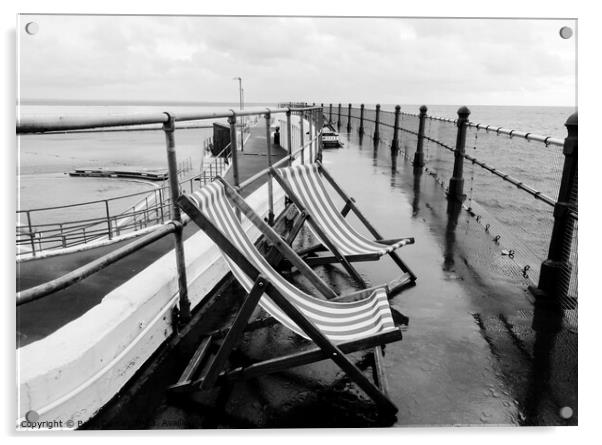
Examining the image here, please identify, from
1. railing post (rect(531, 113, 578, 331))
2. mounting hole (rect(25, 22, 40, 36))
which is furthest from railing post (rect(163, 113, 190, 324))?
railing post (rect(531, 113, 578, 331))

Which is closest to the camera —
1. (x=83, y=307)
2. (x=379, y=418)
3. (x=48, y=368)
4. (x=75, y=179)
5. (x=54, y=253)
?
(x=48, y=368)

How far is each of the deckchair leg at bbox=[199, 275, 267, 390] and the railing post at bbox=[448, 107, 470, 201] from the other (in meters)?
4.89

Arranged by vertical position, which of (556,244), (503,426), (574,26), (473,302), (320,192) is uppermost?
(574,26)

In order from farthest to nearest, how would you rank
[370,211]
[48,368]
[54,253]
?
1. [370,211]
2. [54,253]
3. [48,368]

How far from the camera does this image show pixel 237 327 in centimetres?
188

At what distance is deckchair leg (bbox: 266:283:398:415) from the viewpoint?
1.80m

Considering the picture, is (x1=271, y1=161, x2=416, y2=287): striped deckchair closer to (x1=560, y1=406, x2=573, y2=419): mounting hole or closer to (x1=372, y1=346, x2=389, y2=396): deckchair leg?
(x1=372, y1=346, x2=389, y2=396): deckchair leg

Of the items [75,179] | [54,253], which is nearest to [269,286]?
[54,253]

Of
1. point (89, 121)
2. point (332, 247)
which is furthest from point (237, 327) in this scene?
point (332, 247)

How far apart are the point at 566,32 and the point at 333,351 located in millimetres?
1710

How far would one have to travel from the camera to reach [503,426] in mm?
1906

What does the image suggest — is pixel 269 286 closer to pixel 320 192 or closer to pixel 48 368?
pixel 48 368

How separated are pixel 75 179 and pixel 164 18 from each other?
47.9m

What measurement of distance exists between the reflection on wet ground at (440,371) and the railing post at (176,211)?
425 mm
